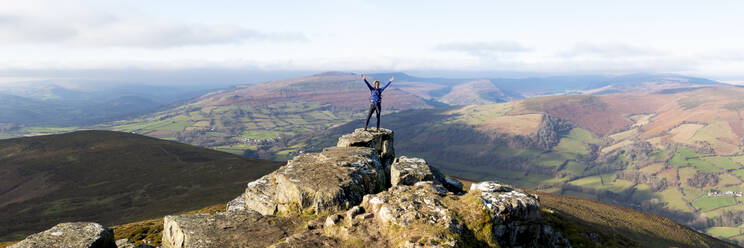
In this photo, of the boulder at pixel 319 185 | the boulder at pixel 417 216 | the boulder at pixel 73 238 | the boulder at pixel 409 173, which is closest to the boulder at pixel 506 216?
the boulder at pixel 417 216

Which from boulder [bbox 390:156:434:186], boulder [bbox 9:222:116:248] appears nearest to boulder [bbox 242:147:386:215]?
boulder [bbox 390:156:434:186]

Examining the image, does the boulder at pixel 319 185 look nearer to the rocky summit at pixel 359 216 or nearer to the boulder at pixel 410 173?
the rocky summit at pixel 359 216

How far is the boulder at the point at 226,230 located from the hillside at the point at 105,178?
7111 cm

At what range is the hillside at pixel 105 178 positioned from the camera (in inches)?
3642

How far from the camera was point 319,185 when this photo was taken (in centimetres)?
2230

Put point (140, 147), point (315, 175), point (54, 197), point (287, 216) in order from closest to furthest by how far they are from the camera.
Result: point (287, 216) → point (315, 175) → point (54, 197) → point (140, 147)

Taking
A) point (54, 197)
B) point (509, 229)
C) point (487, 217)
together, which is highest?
point (487, 217)

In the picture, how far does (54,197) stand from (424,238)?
149 metres

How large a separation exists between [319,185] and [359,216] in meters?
4.83

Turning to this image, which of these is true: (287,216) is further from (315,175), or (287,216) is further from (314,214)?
(315,175)

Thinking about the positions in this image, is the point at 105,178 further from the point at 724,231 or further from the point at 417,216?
the point at 724,231

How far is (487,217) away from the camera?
730 inches

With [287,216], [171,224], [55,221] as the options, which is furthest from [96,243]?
[55,221]

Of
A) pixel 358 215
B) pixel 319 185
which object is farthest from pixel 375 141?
pixel 358 215
